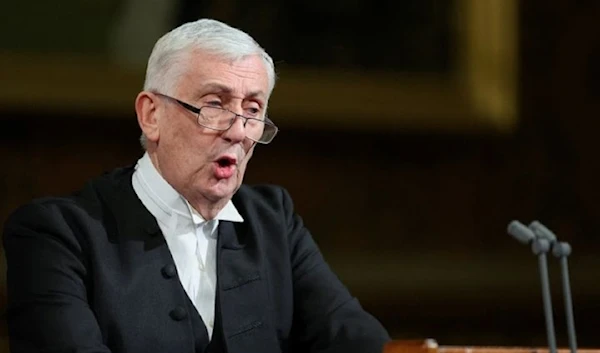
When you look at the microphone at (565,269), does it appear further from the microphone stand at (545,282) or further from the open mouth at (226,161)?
the open mouth at (226,161)

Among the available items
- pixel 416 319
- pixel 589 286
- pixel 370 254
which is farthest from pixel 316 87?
pixel 589 286

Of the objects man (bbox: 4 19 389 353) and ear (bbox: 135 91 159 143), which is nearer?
man (bbox: 4 19 389 353)

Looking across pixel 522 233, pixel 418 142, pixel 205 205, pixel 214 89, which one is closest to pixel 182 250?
pixel 205 205

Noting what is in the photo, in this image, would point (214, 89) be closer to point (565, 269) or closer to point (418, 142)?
point (565, 269)

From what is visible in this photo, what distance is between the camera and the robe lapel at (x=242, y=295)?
101 inches

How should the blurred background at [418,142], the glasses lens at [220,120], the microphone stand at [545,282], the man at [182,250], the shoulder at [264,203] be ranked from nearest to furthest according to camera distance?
the microphone stand at [545,282]
the man at [182,250]
the glasses lens at [220,120]
the shoulder at [264,203]
the blurred background at [418,142]

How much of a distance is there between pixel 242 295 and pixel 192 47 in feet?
1.82

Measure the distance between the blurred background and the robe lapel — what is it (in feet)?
5.76

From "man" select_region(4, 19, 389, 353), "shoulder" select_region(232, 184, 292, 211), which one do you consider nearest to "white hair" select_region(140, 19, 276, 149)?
"man" select_region(4, 19, 389, 353)

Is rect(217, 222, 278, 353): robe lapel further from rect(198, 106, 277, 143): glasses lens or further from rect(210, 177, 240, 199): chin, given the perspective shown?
rect(198, 106, 277, 143): glasses lens

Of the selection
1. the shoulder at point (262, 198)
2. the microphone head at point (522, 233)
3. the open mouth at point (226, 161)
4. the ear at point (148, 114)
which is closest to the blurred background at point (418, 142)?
the shoulder at point (262, 198)

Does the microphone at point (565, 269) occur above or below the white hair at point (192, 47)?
below

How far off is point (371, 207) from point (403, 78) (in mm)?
534

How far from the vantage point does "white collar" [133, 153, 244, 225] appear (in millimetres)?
2604
